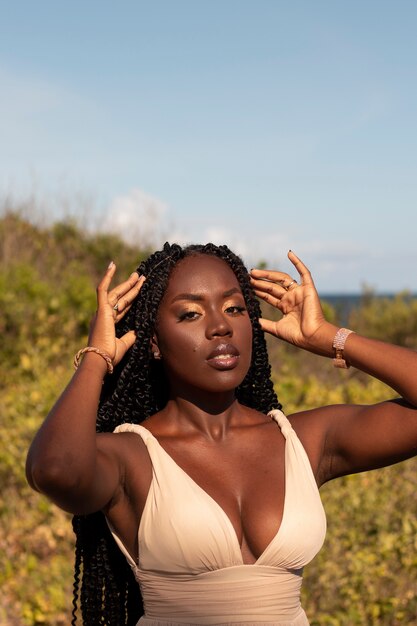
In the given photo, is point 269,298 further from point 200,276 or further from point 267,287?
point 200,276

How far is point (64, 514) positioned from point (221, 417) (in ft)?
13.5

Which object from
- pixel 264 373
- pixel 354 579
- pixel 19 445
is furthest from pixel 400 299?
pixel 264 373

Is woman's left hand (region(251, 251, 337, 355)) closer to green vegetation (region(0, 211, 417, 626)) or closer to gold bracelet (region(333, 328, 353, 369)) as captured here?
gold bracelet (region(333, 328, 353, 369))

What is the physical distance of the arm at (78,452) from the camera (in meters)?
2.42

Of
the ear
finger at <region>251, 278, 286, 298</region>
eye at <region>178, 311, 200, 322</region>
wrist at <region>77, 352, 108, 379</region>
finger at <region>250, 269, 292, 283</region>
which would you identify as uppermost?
finger at <region>250, 269, 292, 283</region>

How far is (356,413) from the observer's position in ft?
9.59

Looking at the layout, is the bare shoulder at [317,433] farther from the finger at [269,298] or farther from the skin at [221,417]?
the finger at [269,298]

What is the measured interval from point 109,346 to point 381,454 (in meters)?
0.98

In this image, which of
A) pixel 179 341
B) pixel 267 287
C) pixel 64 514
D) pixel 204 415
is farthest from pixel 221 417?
pixel 64 514

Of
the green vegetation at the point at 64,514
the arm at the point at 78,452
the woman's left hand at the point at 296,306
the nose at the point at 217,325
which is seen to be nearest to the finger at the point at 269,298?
the woman's left hand at the point at 296,306

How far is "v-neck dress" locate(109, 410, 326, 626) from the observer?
2604 mm

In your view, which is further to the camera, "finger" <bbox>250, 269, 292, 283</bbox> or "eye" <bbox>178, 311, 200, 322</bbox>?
"finger" <bbox>250, 269, 292, 283</bbox>

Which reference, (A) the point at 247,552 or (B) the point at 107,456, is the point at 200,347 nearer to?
(B) the point at 107,456

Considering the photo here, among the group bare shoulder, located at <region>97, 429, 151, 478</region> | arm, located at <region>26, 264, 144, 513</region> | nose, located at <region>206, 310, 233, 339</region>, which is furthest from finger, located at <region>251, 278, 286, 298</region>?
bare shoulder, located at <region>97, 429, 151, 478</region>
